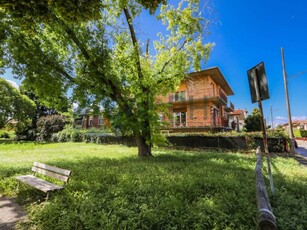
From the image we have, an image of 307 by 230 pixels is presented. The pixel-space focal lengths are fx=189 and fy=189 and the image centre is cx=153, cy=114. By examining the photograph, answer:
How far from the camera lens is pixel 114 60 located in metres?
10.5

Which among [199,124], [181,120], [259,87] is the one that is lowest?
[259,87]

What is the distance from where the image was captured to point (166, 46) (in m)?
11.6

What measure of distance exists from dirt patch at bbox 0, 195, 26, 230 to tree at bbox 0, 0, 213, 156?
603 cm

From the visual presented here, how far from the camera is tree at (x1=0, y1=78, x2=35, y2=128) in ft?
90.7

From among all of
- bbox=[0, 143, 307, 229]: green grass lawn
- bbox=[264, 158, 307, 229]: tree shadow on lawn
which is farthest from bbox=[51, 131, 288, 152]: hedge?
bbox=[264, 158, 307, 229]: tree shadow on lawn

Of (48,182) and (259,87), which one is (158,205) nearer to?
(48,182)

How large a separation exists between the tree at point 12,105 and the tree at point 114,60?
928 inches

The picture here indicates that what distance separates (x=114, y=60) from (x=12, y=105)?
26453 mm

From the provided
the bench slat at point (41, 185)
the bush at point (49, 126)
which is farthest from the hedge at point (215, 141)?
the bench slat at point (41, 185)

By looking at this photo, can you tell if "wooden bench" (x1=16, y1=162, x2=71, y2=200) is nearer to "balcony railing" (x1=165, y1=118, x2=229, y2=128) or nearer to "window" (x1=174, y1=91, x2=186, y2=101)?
"balcony railing" (x1=165, y1=118, x2=229, y2=128)

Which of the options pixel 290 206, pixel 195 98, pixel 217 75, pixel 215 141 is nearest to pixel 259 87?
pixel 290 206

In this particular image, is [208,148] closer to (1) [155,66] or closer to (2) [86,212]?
(1) [155,66]

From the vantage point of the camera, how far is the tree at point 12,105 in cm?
2764

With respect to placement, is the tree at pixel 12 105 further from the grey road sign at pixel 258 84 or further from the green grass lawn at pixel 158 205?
the grey road sign at pixel 258 84
